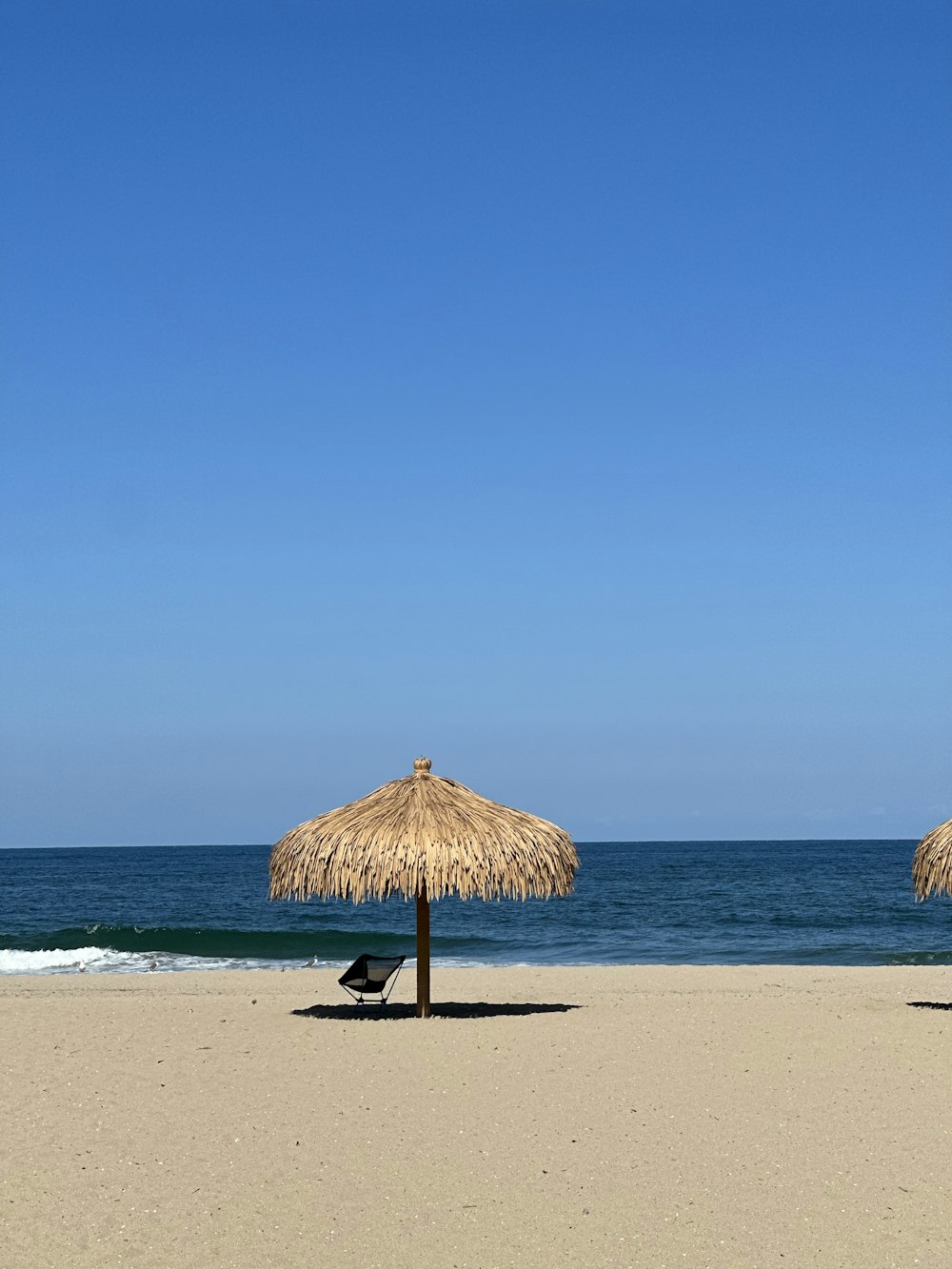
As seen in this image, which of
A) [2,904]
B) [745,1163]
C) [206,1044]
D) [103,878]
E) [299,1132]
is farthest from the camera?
[103,878]

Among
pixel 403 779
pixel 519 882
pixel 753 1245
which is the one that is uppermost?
pixel 403 779

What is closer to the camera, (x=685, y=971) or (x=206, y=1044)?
(x=206, y=1044)

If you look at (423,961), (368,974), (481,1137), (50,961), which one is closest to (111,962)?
(50,961)

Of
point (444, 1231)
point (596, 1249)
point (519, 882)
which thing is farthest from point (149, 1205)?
point (519, 882)

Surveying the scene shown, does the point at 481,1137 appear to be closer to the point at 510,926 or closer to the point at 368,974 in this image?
the point at 368,974

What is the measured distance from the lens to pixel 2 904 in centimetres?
5259

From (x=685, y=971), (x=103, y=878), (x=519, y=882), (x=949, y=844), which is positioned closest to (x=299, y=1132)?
(x=519, y=882)

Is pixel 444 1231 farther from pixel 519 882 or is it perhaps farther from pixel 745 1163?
pixel 519 882

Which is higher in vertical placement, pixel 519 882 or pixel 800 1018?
pixel 519 882

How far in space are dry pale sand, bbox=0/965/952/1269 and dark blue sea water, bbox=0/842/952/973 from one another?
1224 cm

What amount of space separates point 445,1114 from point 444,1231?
2.65 m

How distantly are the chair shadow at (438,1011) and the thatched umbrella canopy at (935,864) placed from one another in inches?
Result: 156

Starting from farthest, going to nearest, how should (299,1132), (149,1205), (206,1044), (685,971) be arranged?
(685,971), (206,1044), (299,1132), (149,1205)

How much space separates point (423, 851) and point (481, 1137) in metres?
4.37
